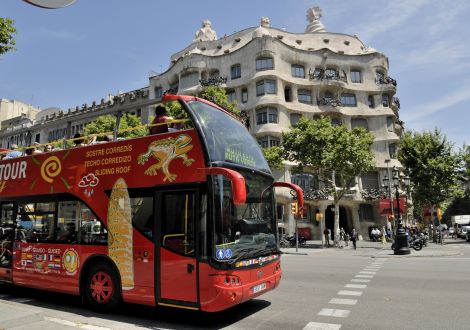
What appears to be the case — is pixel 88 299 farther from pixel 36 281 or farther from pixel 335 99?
pixel 335 99

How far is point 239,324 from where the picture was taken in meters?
6.40

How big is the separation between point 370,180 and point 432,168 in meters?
7.90

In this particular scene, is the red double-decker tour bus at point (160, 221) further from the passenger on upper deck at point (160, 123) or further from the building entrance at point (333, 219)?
the building entrance at point (333, 219)

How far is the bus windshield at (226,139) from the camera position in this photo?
6.58m

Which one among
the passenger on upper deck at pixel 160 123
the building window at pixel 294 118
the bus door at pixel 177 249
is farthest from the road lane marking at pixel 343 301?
the building window at pixel 294 118

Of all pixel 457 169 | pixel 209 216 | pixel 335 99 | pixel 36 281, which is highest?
pixel 335 99

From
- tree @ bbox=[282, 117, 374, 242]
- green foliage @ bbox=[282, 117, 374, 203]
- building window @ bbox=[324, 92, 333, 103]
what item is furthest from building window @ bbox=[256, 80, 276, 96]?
green foliage @ bbox=[282, 117, 374, 203]

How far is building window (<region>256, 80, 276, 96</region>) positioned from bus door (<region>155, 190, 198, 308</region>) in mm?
34931

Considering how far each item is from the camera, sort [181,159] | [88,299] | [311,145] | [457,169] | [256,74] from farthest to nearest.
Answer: [256,74], [457,169], [311,145], [88,299], [181,159]

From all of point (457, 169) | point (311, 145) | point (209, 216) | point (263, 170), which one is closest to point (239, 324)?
point (209, 216)

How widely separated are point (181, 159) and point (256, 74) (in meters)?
35.6

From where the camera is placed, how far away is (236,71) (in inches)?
1706

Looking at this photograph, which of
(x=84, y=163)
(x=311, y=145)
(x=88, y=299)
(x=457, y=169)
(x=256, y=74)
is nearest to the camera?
(x=88, y=299)

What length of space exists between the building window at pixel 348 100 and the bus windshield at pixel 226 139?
38.9m
